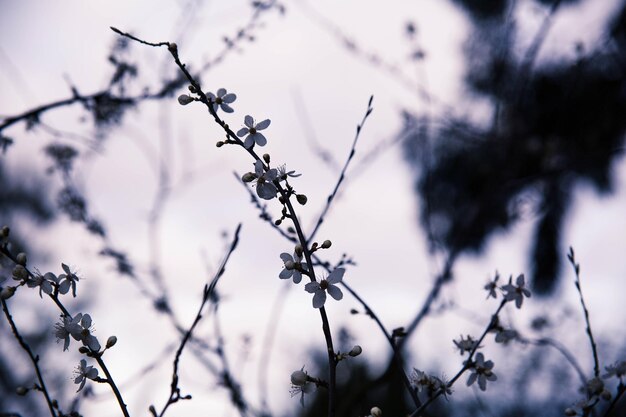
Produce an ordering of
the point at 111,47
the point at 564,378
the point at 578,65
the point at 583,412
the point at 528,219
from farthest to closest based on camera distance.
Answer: the point at 564,378
the point at 528,219
the point at 578,65
the point at 111,47
the point at 583,412

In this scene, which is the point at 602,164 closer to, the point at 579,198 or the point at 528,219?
the point at 579,198

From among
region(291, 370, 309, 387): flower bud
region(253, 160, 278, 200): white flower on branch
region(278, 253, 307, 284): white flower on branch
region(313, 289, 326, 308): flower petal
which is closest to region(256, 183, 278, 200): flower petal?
region(253, 160, 278, 200): white flower on branch

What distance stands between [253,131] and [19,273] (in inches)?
25.2

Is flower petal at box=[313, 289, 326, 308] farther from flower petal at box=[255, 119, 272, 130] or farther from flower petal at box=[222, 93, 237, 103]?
flower petal at box=[222, 93, 237, 103]

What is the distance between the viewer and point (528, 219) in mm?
4180

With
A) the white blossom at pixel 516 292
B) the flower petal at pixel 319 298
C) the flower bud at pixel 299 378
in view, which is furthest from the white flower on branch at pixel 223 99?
the white blossom at pixel 516 292

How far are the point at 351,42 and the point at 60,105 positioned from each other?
2078mm

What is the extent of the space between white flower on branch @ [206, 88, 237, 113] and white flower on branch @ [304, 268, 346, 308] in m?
0.53

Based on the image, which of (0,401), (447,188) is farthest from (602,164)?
(0,401)

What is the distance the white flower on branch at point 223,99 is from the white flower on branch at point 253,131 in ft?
0.22

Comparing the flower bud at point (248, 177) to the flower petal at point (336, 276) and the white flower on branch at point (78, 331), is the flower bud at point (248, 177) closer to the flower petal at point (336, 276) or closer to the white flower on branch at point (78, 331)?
the flower petal at point (336, 276)

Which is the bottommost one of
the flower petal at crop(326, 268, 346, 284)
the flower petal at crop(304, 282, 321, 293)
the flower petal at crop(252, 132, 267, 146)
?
the flower petal at crop(304, 282, 321, 293)

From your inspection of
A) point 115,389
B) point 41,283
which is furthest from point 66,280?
point 115,389

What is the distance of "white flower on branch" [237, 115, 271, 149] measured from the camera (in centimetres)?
133
